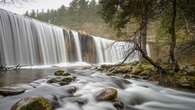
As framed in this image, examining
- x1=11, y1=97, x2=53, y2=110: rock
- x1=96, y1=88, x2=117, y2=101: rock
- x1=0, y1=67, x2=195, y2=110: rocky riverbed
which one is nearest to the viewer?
x1=11, y1=97, x2=53, y2=110: rock

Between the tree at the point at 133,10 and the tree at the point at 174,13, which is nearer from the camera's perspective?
the tree at the point at 174,13

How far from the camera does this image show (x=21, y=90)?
7414 millimetres

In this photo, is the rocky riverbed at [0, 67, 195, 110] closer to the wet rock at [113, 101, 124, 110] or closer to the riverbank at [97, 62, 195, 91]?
the wet rock at [113, 101, 124, 110]

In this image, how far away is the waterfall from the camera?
2020cm

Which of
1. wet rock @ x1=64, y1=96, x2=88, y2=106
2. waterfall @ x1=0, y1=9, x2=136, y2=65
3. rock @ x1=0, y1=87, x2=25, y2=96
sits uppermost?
waterfall @ x1=0, y1=9, x2=136, y2=65

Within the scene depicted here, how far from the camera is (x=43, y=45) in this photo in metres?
25.6

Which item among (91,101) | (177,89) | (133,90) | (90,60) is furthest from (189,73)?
(90,60)

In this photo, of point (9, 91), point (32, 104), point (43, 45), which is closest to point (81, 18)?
point (43, 45)

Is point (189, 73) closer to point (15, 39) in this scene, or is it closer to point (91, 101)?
point (91, 101)

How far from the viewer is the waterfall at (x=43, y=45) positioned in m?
20.2

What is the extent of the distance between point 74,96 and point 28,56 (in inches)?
651

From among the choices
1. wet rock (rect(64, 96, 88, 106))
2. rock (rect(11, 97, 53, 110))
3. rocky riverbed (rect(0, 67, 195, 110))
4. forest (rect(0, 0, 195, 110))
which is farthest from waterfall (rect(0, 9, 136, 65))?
rock (rect(11, 97, 53, 110))

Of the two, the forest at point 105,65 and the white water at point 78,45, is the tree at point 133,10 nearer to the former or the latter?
the forest at point 105,65

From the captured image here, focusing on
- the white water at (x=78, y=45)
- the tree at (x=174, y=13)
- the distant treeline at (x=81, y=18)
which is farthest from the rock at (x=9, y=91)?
the distant treeline at (x=81, y=18)
